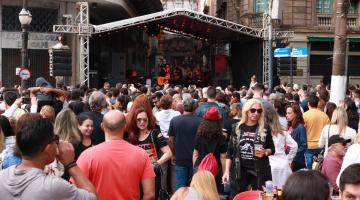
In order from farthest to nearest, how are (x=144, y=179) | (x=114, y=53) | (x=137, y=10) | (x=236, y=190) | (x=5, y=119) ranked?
(x=137, y=10) → (x=114, y=53) → (x=236, y=190) → (x=5, y=119) → (x=144, y=179)

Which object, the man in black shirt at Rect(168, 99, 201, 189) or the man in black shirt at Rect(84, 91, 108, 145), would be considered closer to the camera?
the man in black shirt at Rect(84, 91, 108, 145)

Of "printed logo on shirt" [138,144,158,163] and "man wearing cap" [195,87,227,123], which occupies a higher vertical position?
"man wearing cap" [195,87,227,123]

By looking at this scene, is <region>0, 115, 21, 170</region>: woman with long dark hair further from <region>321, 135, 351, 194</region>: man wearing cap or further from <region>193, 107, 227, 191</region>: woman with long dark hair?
<region>321, 135, 351, 194</region>: man wearing cap

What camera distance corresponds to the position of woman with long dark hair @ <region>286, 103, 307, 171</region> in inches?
364

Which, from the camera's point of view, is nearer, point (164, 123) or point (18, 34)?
point (164, 123)

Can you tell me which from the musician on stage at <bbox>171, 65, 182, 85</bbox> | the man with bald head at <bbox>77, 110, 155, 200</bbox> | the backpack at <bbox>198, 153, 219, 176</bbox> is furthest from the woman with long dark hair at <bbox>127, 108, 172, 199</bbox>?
the musician on stage at <bbox>171, 65, 182, 85</bbox>

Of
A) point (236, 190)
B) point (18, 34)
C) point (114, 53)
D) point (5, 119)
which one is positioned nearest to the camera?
point (5, 119)

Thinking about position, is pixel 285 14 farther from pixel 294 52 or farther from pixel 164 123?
pixel 164 123

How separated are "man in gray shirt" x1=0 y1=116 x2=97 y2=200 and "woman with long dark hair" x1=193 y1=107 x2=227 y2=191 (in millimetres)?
4369

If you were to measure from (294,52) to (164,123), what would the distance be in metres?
12.2

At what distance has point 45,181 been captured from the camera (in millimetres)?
3551

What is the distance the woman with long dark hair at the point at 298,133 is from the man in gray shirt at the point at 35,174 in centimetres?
607

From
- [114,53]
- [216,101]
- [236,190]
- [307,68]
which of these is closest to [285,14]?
→ [307,68]

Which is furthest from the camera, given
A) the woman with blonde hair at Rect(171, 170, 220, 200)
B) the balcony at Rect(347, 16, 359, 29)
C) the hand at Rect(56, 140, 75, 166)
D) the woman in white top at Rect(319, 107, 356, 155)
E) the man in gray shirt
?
the balcony at Rect(347, 16, 359, 29)
